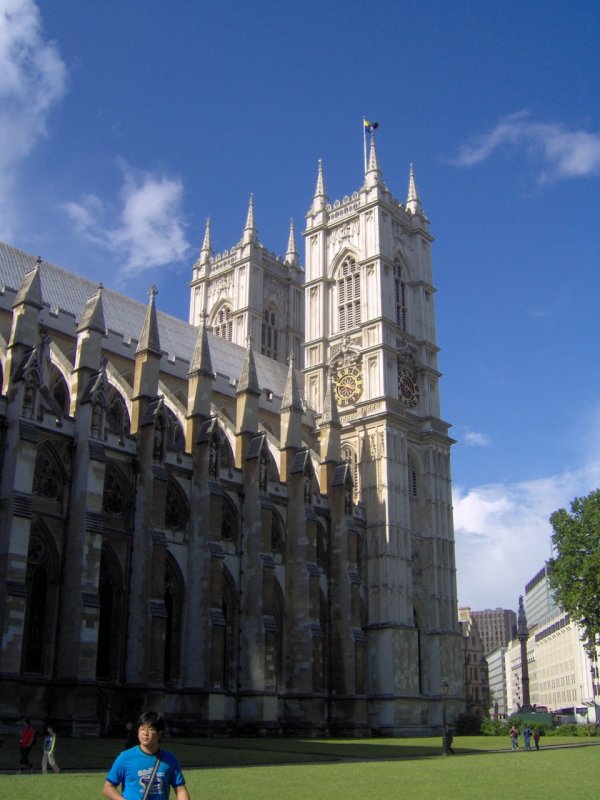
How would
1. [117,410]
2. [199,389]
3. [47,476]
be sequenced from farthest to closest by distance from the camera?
1. [199,389]
2. [117,410]
3. [47,476]

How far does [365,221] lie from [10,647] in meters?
39.6

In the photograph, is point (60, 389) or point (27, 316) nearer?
point (27, 316)

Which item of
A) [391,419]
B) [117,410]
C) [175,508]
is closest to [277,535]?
[175,508]

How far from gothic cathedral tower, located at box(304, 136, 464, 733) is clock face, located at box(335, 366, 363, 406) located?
80mm

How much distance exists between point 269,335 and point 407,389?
14912 mm

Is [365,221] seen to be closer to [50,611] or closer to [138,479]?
[138,479]

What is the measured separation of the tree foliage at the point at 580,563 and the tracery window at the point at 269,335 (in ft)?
89.1

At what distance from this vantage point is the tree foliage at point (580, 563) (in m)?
44.4

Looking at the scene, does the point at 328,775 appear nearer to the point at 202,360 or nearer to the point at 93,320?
the point at 93,320

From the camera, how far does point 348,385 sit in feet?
187

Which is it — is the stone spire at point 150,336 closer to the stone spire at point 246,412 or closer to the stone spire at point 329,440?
the stone spire at point 246,412

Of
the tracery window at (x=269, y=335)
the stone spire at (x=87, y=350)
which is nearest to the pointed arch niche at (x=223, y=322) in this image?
the tracery window at (x=269, y=335)

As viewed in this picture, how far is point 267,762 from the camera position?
2358 centimetres

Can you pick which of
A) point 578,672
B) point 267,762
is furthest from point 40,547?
point 578,672
